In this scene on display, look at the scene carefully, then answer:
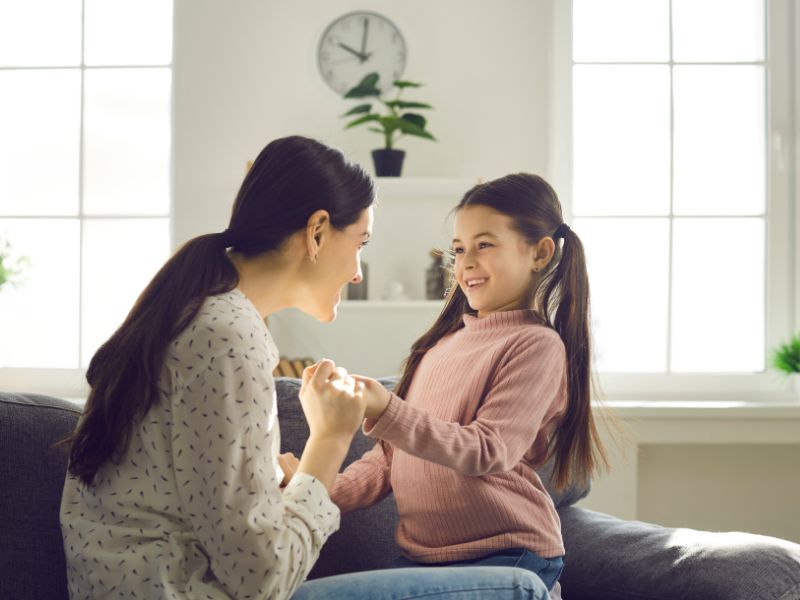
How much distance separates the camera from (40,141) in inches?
157

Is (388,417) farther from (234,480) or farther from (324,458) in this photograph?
(234,480)

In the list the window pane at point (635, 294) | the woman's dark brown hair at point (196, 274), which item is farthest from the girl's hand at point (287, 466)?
the window pane at point (635, 294)

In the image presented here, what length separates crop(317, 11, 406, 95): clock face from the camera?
3703 mm

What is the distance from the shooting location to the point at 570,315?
1.68 m

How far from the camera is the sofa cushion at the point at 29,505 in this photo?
151cm

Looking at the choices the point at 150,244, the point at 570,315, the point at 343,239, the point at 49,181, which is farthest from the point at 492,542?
the point at 49,181

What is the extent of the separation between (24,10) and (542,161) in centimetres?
235

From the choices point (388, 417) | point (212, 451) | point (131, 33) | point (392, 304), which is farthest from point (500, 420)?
point (131, 33)

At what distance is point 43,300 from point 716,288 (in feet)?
9.42

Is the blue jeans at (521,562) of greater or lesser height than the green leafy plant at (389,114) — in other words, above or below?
below

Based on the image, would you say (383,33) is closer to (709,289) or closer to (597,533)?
(709,289)

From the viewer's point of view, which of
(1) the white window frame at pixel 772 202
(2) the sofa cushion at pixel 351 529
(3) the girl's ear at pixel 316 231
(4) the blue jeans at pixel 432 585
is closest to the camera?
(4) the blue jeans at pixel 432 585

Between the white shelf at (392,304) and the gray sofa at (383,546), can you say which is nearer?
the gray sofa at (383,546)

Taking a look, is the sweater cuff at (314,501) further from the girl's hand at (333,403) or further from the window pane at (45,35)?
the window pane at (45,35)
